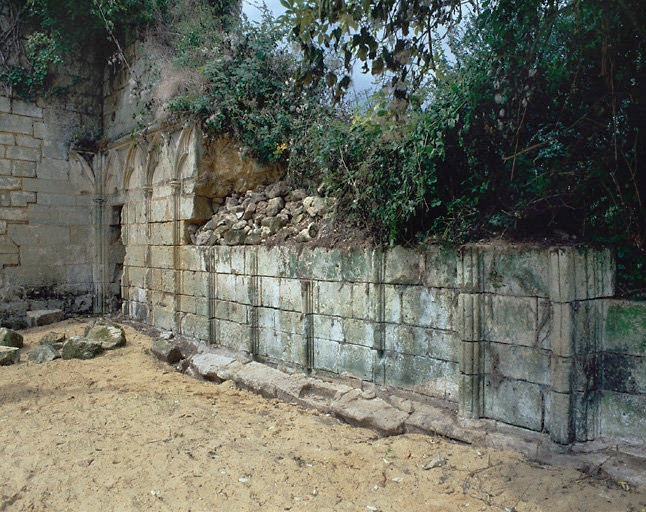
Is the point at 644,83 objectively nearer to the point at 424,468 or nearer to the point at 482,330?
the point at 482,330

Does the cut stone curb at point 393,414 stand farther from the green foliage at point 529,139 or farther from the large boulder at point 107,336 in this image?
the large boulder at point 107,336

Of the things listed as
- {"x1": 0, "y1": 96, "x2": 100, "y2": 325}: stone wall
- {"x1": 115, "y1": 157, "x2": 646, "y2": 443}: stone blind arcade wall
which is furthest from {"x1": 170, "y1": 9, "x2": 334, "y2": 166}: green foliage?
{"x1": 0, "y1": 96, "x2": 100, "y2": 325}: stone wall

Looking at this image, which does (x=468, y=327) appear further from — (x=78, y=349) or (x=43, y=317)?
(x=43, y=317)

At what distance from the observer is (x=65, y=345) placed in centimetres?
700

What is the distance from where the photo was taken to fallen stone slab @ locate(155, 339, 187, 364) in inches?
267

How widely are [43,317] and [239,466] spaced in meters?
7.54

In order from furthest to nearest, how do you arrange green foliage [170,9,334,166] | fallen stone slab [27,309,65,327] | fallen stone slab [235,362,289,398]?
1. fallen stone slab [27,309,65,327]
2. green foliage [170,9,334,166]
3. fallen stone slab [235,362,289,398]

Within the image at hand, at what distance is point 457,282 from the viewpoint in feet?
13.6

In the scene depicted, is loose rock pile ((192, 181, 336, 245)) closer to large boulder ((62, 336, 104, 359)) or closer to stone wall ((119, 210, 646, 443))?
stone wall ((119, 210, 646, 443))

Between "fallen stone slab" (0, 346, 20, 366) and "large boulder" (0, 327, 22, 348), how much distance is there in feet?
1.92

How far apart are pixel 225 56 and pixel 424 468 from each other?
664 centimetres

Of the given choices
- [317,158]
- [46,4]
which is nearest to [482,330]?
[317,158]

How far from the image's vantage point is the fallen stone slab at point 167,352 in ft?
22.2

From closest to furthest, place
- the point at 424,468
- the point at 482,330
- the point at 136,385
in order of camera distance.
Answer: the point at 424,468 < the point at 482,330 < the point at 136,385
